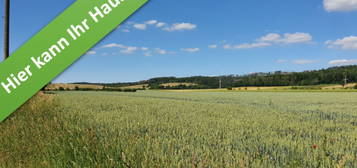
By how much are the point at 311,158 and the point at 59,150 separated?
3.60m

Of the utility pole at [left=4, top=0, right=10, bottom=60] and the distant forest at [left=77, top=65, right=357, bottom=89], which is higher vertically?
the utility pole at [left=4, top=0, right=10, bottom=60]

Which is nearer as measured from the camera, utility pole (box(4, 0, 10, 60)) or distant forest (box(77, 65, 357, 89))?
utility pole (box(4, 0, 10, 60))

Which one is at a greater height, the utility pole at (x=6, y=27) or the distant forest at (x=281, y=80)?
the utility pole at (x=6, y=27)

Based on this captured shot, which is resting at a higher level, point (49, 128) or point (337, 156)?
point (49, 128)

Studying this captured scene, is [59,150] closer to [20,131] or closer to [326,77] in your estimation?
[20,131]

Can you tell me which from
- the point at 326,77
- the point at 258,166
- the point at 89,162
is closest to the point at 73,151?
the point at 89,162

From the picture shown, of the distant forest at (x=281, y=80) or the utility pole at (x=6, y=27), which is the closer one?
the utility pole at (x=6, y=27)

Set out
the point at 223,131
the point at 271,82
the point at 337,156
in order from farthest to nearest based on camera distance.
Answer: the point at 271,82
the point at 223,131
the point at 337,156

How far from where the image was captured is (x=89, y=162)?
336cm

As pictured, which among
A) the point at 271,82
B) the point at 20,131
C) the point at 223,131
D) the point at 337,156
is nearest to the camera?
the point at 337,156

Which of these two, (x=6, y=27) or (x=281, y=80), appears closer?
(x=6, y=27)

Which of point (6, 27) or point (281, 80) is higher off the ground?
point (6, 27)

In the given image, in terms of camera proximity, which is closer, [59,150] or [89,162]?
[89,162]

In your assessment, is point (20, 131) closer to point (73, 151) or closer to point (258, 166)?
point (73, 151)
